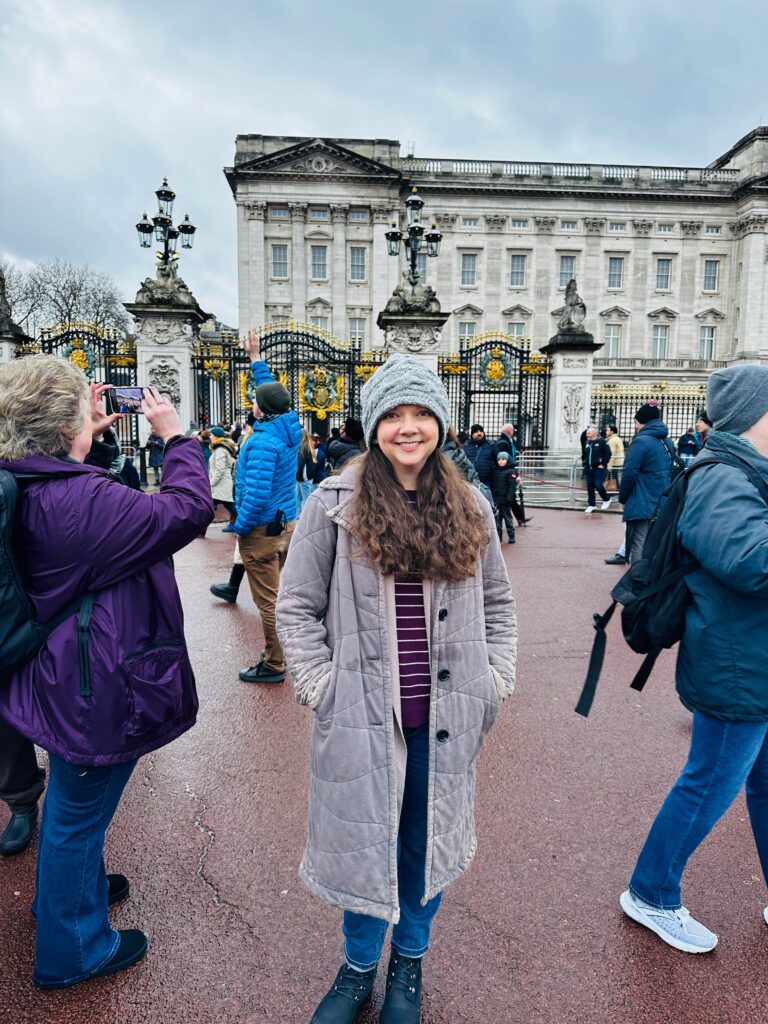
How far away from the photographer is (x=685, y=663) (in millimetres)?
2256

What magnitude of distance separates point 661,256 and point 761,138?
32.2 ft

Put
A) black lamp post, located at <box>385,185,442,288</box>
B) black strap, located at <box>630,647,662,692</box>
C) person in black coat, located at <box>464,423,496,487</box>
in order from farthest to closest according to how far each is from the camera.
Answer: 1. black lamp post, located at <box>385,185,442,288</box>
2. person in black coat, located at <box>464,423,496,487</box>
3. black strap, located at <box>630,647,662,692</box>

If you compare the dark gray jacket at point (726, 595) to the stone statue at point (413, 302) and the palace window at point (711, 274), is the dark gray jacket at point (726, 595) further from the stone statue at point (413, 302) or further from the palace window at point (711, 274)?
the palace window at point (711, 274)

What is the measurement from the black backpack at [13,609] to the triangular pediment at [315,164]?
4642cm

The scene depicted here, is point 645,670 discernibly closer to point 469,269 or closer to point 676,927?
point 676,927

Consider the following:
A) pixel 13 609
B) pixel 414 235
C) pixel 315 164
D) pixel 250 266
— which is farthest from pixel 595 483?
pixel 315 164

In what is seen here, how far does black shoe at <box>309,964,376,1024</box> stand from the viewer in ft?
6.55

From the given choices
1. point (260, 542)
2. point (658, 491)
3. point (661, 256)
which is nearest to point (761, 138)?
point (661, 256)

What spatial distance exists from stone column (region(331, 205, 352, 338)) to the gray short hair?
143 ft

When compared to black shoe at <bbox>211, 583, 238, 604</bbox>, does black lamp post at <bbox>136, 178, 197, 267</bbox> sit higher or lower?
higher

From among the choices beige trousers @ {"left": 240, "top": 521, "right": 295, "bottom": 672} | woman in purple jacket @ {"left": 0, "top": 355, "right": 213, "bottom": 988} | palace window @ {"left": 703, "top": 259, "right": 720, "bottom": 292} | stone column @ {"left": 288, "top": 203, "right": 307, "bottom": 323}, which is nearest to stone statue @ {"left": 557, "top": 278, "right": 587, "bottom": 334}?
beige trousers @ {"left": 240, "top": 521, "right": 295, "bottom": 672}

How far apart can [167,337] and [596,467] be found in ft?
33.9

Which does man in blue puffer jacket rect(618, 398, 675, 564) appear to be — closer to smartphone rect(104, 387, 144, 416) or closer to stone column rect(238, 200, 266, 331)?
smartphone rect(104, 387, 144, 416)

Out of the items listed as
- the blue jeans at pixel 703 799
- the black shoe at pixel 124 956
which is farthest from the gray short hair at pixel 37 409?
the blue jeans at pixel 703 799
